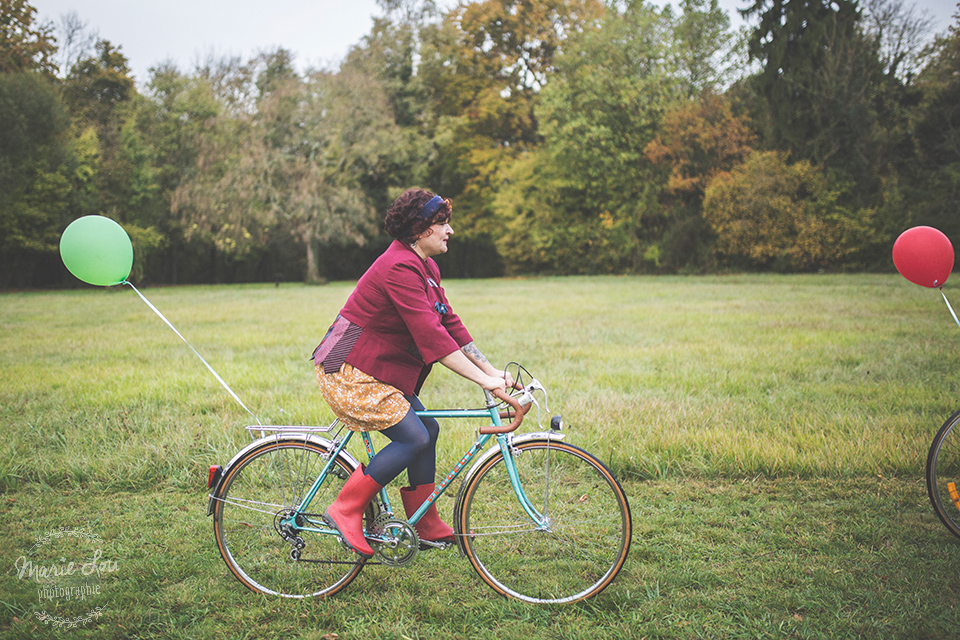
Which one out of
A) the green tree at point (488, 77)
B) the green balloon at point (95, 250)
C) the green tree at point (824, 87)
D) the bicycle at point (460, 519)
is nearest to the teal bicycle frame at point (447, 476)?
the bicycle at point (460, 519)

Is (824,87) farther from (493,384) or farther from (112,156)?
(112,156)

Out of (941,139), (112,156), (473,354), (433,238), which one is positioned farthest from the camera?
(112,156)

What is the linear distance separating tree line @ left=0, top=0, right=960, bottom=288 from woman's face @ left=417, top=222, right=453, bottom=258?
1126 inches

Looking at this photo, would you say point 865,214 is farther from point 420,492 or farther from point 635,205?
point 420,492

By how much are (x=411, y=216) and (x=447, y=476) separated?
1.25 m

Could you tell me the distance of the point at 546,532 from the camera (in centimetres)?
308

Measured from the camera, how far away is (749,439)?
16.3 feet

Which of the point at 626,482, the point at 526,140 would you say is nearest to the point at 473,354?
the point at 626,482

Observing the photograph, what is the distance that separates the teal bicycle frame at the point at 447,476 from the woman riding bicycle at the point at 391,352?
0.44ft

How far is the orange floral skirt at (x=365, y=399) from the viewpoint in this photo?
2.79m

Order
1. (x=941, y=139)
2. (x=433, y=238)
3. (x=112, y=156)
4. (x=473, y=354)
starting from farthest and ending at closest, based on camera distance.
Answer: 1. (x=112, y=156)
2. (x=941, y=139)
3. (x=473, y=354)
4. (x=433, y=238)

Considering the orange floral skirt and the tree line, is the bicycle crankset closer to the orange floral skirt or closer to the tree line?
the orange floral skirt

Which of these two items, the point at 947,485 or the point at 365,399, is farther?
the point at 947,485

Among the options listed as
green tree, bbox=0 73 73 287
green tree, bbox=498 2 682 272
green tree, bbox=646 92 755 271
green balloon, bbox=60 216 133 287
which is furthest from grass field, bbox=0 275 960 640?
→ green tree, bbox=498 2 682 272
